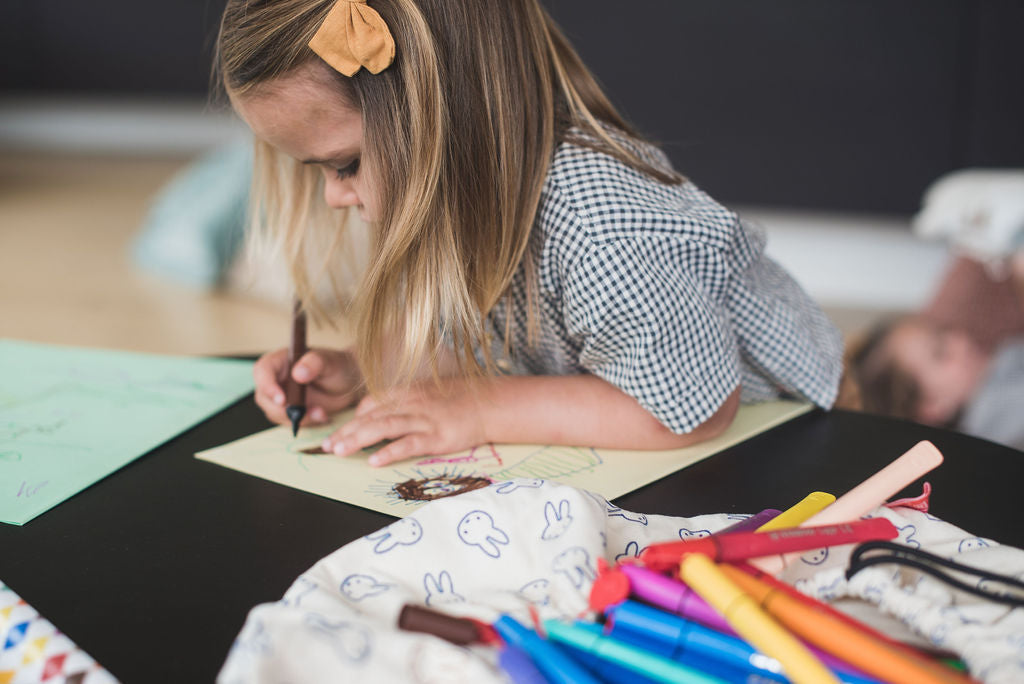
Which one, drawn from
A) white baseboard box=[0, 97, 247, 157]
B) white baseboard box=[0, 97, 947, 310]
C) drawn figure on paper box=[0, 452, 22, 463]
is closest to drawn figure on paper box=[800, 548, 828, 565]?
drawn figure on paper box=[0, 452, 22, 463]

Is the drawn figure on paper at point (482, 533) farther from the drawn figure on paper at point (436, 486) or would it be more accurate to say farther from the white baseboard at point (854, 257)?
the white baseboard at point (854, 257)

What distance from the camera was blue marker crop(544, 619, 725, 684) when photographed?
0.33 m

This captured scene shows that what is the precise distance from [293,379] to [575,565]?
1.14ft

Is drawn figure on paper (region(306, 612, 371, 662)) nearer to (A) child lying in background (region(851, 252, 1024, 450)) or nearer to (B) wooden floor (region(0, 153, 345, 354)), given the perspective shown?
(B) wooden floor (region(0, 153, 345, 354))

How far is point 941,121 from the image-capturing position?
1866 millimetres

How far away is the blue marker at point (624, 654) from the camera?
328 millimetres

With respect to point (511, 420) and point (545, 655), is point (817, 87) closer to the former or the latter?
point (511, 420)

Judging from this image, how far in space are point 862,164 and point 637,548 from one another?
1.68 metres

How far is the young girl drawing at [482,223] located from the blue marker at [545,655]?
26 cm

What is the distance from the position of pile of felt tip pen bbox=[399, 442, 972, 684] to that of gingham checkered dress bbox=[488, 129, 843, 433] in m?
0.26

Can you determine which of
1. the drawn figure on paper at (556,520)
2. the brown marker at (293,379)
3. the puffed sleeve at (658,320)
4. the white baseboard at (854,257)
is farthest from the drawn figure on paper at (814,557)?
the white baseboard at (854,257)

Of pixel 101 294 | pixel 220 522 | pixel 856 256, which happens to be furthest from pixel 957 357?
pixel 101 294

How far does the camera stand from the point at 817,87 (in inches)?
77.2

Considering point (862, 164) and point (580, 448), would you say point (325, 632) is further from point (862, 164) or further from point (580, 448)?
point (862, 164)
